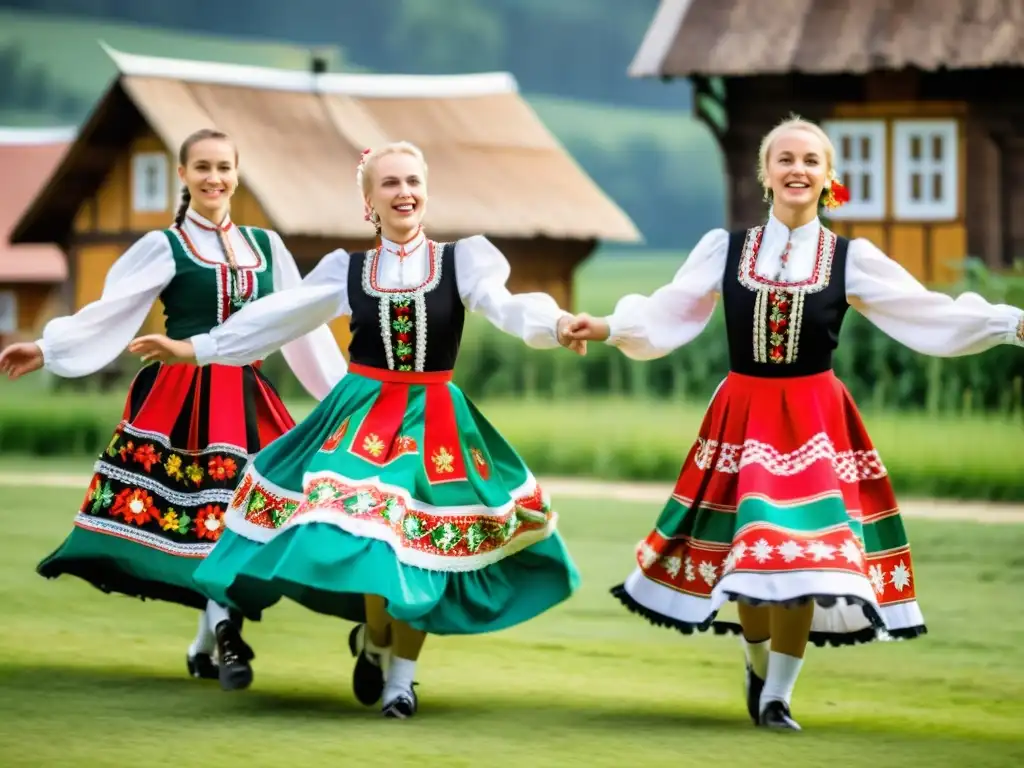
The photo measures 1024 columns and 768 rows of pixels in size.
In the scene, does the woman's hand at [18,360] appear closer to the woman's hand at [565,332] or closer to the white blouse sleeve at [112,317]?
the white blouse sleeve at [112,317]

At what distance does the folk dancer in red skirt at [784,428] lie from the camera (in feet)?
16.6

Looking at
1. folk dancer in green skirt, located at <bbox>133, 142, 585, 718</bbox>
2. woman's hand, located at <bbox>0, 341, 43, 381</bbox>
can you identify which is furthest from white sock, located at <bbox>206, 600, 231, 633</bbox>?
woman's hand, located at <bbox>0, 341, 43, 381</bbox>

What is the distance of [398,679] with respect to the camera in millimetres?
5250

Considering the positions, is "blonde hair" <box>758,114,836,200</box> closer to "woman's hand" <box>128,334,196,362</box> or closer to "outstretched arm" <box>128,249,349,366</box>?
"outstretched arm" <box>128,249,349,366</box>

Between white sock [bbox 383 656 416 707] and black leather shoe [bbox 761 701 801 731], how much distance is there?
3.32 feet

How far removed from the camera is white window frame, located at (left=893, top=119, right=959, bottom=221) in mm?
17500

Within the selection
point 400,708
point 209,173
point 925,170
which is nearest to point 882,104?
point 925,170

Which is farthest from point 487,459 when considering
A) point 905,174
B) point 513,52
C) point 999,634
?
point 513,52

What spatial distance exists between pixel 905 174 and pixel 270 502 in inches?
517

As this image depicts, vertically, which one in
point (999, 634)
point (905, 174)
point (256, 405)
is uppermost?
point (905, 174)

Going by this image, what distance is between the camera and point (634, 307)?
5.38 meters

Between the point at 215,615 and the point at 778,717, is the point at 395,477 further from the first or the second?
the point at 778,717

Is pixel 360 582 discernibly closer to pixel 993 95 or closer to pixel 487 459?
pixel 487 459

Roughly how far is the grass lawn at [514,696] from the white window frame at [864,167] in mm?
9779
